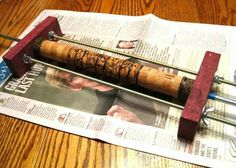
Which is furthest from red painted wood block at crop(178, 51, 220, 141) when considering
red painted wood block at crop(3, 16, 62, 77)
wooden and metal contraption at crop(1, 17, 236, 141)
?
red painted wood block at crop(3, 16, 62, 77)

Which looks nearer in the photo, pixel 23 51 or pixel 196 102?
pixel 196 102

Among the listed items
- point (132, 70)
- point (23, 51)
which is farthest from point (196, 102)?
point (23, 51)

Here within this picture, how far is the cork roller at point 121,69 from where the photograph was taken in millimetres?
503

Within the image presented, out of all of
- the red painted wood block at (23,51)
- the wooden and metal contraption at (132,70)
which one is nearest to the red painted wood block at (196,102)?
the wooden and metal contraption at (132,70)

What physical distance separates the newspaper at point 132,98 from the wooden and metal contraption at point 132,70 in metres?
0.03

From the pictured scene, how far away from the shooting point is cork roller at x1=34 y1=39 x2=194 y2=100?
50 cm

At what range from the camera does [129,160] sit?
477mm

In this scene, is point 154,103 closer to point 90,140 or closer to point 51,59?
point 90,140

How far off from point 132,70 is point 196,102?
0.45 ft

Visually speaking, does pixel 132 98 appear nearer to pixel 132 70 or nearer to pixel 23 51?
pixel 132 70

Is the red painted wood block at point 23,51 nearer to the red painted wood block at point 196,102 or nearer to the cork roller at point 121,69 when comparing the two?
the cork roller at point 121,69

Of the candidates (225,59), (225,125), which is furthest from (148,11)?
(225,125)

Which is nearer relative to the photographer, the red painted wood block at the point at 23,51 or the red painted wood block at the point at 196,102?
the red painted wood block at the point at 196,102

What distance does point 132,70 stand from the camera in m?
0.54
